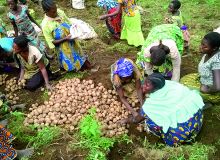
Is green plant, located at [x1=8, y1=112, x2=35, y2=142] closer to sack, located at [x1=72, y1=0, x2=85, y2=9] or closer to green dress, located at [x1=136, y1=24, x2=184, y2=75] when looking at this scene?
green dress, located at [x1=136, y1=24, x2=184, y2=75]

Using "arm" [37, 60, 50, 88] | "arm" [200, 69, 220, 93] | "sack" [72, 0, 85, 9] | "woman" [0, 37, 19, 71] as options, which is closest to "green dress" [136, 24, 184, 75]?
"arm" [200, 69, 220, 93]

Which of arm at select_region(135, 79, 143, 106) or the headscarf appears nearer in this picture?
the headscarf

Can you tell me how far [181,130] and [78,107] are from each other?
1502 millimetres

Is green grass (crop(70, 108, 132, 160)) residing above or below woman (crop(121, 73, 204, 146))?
below

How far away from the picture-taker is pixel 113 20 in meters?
6.26

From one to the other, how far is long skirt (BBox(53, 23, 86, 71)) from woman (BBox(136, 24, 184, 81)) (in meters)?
1.04

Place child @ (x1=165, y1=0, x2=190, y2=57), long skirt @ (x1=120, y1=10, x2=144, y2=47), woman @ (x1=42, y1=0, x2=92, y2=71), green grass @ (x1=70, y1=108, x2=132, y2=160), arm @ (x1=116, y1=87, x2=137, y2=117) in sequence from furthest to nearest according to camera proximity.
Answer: long skirt @ (x1=120, y1=10, x2=144, y2=47)
child @ (x1=165, y1=0, x2=190, y2=57)
woman @ (x1=42, y1=0, x2=92, y2=71)
arm @ (x1=116, y1=87, x2=137, y2=117)
green grass @ (x1=70, y1=108, x2=132, y2=160)

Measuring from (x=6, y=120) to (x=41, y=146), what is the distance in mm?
843

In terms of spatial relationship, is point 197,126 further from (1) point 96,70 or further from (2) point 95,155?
(1) point 96,70

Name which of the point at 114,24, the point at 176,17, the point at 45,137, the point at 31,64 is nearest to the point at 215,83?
the point at 176,17

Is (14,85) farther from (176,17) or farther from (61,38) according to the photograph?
(176,17)

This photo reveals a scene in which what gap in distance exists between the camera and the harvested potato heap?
13.8 feet

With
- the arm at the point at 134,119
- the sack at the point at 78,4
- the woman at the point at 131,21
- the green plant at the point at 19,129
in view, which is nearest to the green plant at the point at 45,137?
the green plant at the point at 19,129

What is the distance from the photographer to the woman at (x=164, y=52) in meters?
4.02
